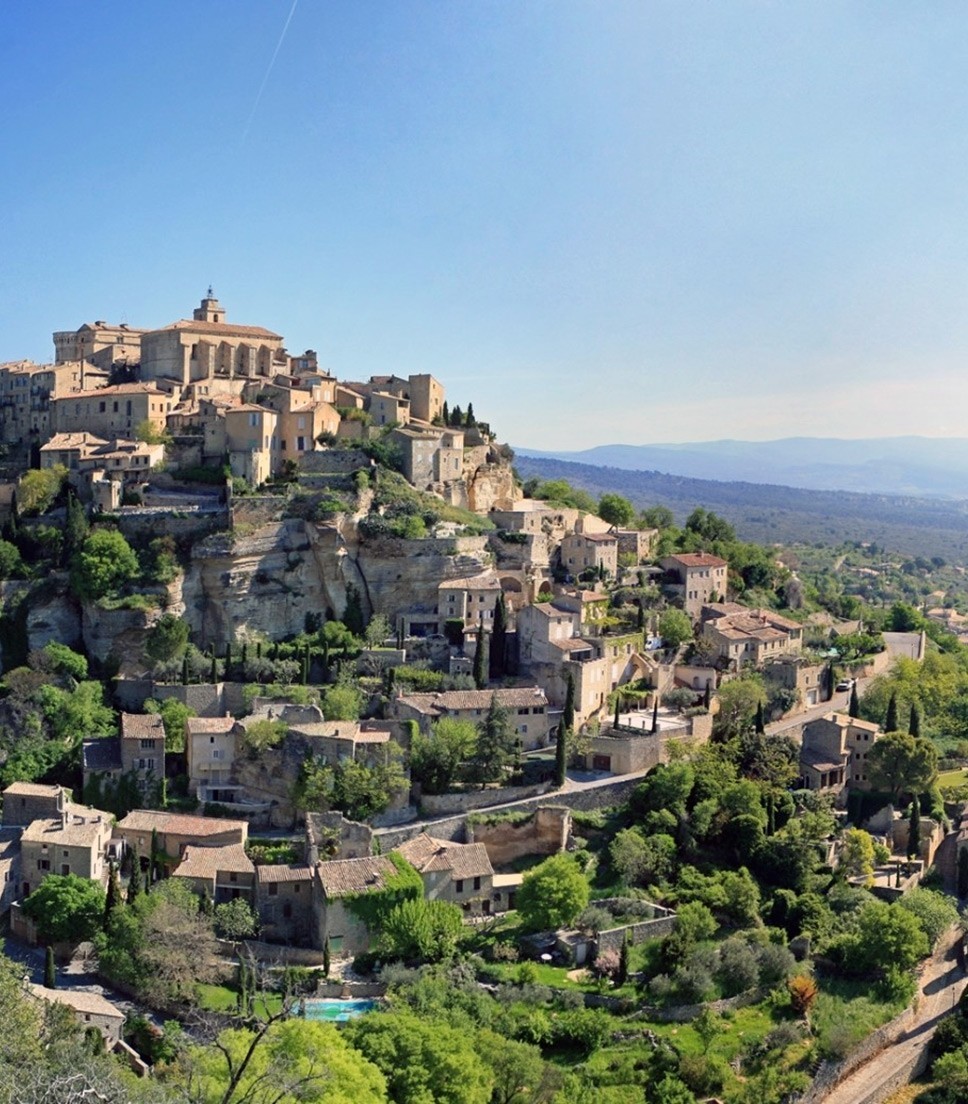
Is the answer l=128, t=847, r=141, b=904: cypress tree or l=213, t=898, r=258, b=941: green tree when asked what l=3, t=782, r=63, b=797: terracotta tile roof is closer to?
l=128, t=847, r=141, b=904: cypress tree

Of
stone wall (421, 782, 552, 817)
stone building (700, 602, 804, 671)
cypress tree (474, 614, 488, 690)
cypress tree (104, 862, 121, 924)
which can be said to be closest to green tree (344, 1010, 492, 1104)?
cypress tree (104, 862, 121, 924)

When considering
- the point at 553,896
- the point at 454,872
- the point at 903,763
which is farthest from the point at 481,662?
the point at 903,763

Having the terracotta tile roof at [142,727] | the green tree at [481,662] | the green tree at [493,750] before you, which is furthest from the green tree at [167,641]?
the green tree at [493,750]

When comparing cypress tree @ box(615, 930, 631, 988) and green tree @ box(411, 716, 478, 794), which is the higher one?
green tree @ box(411, 716, 478, 794)

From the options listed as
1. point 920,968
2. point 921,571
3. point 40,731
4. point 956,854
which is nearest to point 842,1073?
point 920,968

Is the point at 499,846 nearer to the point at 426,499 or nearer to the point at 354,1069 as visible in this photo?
the point at 354,1069

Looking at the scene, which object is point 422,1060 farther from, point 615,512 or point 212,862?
point 615,512
